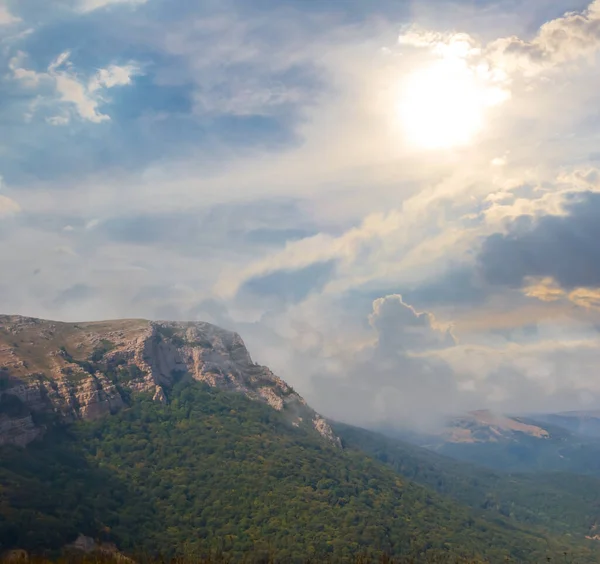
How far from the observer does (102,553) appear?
188 metres

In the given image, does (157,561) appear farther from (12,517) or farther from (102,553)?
(12,517)

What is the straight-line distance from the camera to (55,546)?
188 m

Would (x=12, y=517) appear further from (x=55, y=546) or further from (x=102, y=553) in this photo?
(x=102, y=553)

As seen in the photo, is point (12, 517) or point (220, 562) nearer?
point (12, 517)

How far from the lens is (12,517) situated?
614 feet

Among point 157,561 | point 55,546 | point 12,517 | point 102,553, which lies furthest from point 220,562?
point 12,517

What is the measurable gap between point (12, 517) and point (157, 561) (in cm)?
4714

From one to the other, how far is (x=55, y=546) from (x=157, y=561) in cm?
3190

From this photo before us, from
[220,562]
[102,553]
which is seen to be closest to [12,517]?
[102,553]

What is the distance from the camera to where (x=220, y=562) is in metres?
200

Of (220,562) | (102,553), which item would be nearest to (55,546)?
(102,553)

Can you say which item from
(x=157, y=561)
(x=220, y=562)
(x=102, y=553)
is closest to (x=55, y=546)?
(x=102, y=553)

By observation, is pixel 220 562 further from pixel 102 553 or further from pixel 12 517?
pixel 12 517

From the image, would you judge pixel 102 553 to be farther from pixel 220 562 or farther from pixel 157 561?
pixel 220 562
